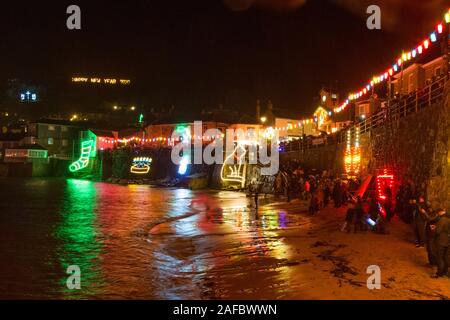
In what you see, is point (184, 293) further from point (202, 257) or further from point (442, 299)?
point (442, 299)

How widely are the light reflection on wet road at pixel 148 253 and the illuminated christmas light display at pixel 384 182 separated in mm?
4138

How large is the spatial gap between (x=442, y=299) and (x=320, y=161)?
91.9 ft

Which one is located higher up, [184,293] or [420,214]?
[420,214]

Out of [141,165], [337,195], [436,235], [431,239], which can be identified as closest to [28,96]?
[141,165]

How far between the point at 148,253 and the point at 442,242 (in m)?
8.80

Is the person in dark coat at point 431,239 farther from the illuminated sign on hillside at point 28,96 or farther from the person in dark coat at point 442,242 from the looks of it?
the illuminated sign on hillside at point 28,96

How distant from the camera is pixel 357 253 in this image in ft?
45.0

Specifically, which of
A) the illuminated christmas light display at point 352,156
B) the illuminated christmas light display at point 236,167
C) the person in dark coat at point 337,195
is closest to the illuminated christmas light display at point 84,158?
the illuminated christmas light display at point 236,167

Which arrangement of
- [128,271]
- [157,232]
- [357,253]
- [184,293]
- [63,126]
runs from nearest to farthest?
[184,293], [128,271], [357,253], [157,232], [63,126]

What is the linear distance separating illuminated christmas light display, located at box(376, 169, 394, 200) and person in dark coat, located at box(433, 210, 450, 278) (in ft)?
32.1

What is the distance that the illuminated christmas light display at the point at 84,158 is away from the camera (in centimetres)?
7400

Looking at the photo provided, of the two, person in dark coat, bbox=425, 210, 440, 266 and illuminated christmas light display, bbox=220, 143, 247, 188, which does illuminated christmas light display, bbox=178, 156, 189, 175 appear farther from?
person in dark coat, bbox=425, 210, 440, 266

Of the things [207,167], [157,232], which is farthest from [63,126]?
[157,232]

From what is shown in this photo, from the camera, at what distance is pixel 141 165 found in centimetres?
6003
